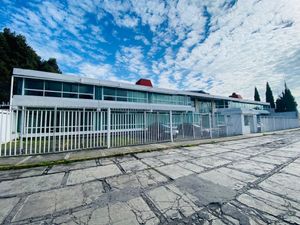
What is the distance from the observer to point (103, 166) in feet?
15.2

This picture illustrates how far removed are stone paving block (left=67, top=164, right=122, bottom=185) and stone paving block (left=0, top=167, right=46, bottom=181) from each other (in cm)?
103

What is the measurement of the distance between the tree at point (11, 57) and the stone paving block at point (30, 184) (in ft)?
77.6

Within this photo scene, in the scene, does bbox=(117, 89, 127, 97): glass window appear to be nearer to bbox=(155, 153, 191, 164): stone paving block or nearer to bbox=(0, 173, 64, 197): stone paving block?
bbox=(155, 153, 191, 164): stone paving block

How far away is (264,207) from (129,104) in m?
15.1

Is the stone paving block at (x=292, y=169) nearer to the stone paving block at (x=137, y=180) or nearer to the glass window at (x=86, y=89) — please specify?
the stone paving block at (x=137, y=180)

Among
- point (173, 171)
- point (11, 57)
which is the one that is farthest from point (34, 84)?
point (11, 57)

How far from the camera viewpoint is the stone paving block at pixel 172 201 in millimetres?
2131

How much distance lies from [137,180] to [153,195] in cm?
83

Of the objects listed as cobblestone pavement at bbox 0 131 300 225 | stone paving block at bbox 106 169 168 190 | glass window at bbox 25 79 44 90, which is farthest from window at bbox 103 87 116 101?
stone paving block at bbox 106 169 168 190

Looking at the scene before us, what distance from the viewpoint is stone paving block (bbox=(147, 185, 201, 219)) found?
2131 millimetres

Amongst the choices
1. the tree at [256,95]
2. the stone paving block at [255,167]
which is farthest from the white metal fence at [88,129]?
the tree at [256,95]

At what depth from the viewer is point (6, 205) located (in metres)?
2.42

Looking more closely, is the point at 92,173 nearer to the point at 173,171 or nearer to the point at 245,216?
the point at 173,171

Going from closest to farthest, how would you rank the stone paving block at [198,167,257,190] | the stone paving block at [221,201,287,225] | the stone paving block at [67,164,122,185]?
the stone paving block at [221,201,287,225] < the stone paving block at [198,167,257,190] < the stone paving block at [67,164,122,185]
